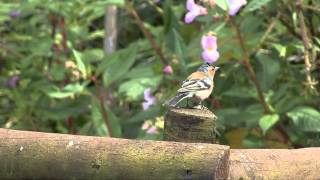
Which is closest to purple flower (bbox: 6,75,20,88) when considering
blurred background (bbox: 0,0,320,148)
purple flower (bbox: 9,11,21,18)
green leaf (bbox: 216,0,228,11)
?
blurred background (bbox: 0,0,320,148)

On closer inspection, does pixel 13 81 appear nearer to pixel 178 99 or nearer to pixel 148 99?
pixel 148 99

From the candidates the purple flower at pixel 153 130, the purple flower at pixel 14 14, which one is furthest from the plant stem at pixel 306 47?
the purple flower at pixel 14 14

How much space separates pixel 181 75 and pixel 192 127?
1.40m

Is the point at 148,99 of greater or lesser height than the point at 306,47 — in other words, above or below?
below

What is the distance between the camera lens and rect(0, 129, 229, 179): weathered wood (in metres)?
1.21

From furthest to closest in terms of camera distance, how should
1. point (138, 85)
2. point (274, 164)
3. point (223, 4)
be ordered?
point (138, 85) → point (223, 4) → point (274, 164)

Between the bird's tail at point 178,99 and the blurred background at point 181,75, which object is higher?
the blurred background at point 181,75

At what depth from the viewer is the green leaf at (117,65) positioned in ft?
8.98

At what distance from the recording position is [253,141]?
2.56m

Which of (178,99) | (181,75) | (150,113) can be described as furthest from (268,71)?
Answer: (178,99)

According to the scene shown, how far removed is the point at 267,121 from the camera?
2367 millimetres

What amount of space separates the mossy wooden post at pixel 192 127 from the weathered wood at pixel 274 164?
67 millimetres

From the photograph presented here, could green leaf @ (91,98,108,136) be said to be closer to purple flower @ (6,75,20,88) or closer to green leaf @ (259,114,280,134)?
green leaf @ (259,114,280,134)

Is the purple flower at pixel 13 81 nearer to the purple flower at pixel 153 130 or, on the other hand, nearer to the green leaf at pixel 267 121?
the purple flower at pixel 153 130
